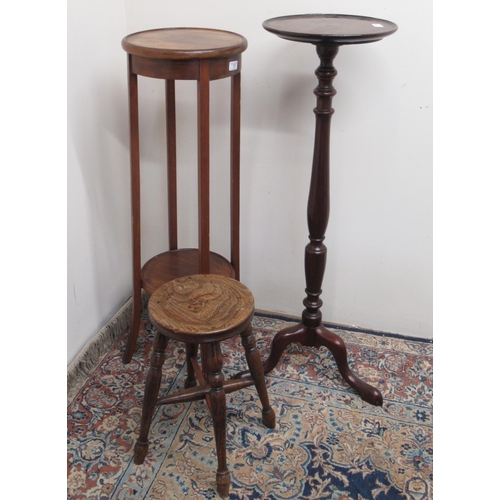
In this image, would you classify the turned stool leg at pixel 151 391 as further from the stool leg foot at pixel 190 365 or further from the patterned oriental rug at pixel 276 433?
the stool leg foot at pixel 190 365

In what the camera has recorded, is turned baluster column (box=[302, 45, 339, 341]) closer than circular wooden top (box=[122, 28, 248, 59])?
No

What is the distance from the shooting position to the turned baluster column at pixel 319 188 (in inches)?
75.9

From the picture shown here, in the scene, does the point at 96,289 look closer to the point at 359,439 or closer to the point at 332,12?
the point at 359,439

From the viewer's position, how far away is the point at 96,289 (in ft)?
8.05

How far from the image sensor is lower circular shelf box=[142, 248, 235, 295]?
226 cm

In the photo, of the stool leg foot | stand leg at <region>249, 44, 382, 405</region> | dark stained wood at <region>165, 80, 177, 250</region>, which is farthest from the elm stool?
dark stained wood at <region>165, 80, 177, 250</region>

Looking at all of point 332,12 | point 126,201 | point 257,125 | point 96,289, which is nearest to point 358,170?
point 257,125

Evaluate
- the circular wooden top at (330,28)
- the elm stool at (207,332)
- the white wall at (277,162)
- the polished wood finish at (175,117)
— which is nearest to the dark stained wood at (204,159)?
the polished wood finish at (175,117)

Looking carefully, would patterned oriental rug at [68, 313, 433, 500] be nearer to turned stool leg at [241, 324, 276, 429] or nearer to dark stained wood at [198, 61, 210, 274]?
turned stool leg at [241, 324, 276, 429]

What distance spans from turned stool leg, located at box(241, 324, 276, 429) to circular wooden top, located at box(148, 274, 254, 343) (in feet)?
0.34

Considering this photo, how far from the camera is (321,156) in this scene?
2.05 meters

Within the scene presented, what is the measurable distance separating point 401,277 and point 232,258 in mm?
732

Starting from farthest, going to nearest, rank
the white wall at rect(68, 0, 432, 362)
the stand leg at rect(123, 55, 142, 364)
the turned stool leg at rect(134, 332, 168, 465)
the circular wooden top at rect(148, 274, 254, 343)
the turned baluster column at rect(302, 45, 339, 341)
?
1. the white wall at rect(68, 0, 432, 362)
2. the stand leg at rect(123, 55, 142, 364)
3. the turned baluster column at rect(302, 45, 339, 341)
4. the turned stool leg at rect(134, 332, 168, 465)
5. the circular wooden top at rect(148, 274, 254, 343)

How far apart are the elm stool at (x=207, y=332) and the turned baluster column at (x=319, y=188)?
0.41 m
